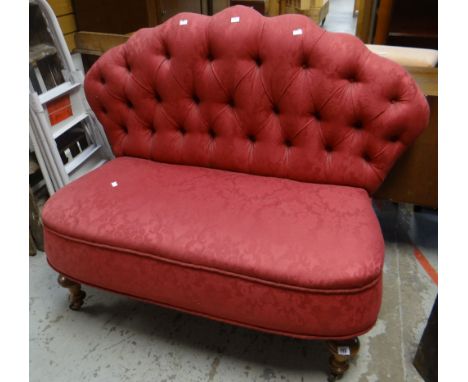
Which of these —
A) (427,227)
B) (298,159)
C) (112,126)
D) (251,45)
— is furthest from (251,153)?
(427,227)

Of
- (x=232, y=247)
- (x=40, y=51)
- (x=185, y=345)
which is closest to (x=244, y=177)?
(x=232, y=247)

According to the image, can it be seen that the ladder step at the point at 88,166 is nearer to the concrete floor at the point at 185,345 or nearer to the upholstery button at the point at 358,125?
the concrete floor at the point at 185,345

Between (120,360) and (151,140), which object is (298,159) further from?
(120,360)

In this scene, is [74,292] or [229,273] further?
[74,292]

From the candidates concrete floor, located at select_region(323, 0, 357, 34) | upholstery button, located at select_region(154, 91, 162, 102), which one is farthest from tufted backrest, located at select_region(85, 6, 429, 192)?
concrete floor, located at select_region(323, 0, 357, 34)

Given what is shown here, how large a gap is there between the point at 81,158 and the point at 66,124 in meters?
0.18

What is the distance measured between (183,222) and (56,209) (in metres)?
0.44

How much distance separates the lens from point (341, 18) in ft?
14.5

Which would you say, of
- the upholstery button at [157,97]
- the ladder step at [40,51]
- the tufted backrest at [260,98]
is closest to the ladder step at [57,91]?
the ladder step at [40,51]

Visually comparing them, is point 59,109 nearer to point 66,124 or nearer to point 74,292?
point 66,124

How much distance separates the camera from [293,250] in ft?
3.20

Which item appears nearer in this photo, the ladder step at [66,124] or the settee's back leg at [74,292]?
the settee's back leg at [74,292]

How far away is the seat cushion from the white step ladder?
43 centimetres

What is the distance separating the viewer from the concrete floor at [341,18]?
150 inches
